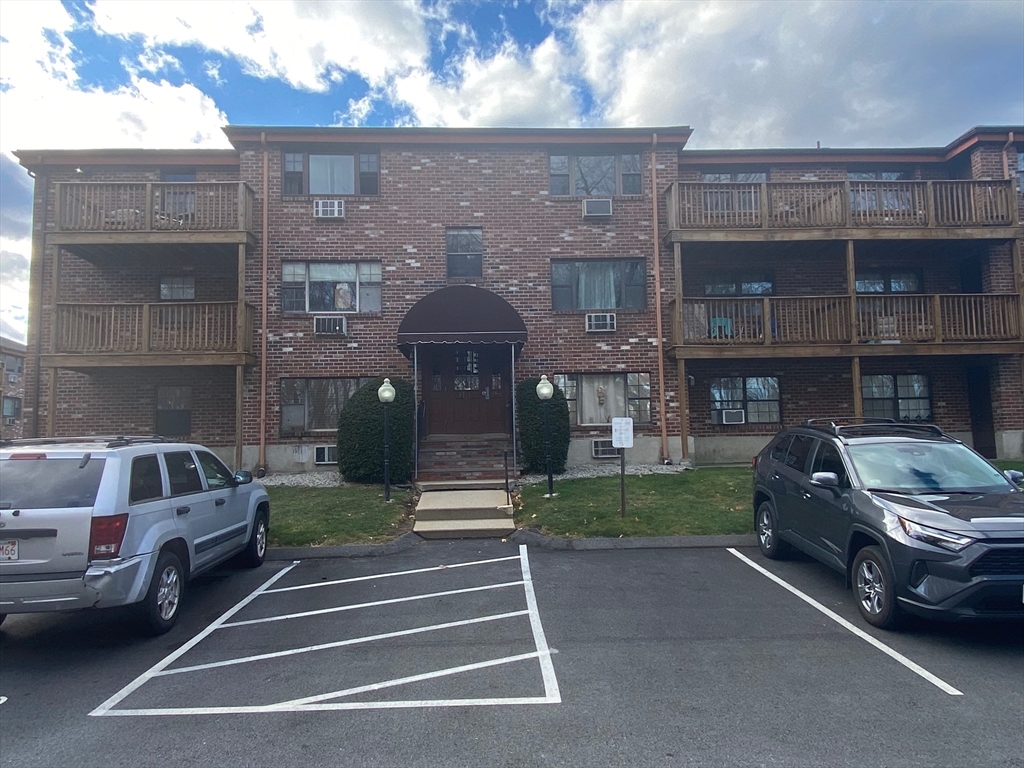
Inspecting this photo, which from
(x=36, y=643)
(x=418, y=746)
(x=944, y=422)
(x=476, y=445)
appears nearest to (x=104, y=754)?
(x=418, y=746)

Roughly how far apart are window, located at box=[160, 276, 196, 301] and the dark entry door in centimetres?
1930

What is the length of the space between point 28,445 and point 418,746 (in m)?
4.25

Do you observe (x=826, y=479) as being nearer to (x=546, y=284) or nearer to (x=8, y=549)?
(x=8, y=549)

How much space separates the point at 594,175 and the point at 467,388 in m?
6.15

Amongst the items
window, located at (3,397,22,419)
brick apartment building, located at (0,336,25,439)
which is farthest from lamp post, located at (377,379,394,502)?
window, located at (3,397,22,419)

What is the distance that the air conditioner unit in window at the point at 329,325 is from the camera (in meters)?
14.2

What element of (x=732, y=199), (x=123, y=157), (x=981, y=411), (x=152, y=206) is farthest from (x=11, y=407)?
(x=981, y=411)

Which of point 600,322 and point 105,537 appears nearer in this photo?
point 105,537

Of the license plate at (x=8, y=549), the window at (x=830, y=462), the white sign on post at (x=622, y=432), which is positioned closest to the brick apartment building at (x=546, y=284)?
the white sign on post at (x=622, y=432)

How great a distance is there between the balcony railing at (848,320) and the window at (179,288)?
1156cm

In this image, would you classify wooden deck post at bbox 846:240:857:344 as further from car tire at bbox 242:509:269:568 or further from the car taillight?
the car taillight

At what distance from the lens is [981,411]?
15062mm

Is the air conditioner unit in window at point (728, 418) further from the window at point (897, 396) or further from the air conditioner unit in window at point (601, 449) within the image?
the window at point (897, 396)

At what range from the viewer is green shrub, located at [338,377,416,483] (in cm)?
1204
